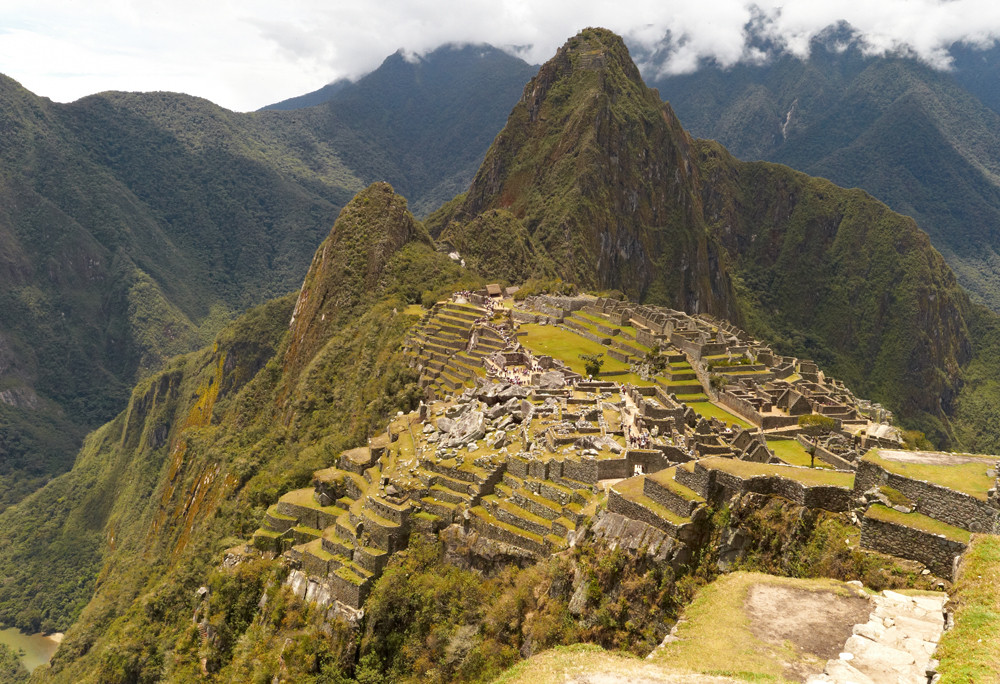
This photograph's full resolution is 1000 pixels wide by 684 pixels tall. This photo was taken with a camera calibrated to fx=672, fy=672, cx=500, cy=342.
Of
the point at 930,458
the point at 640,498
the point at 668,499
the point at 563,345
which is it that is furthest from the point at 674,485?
the point at 563,345

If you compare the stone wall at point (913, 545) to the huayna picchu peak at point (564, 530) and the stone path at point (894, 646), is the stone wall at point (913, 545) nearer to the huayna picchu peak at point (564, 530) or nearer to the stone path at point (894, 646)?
the huayna picchu peak at point (564, 530)

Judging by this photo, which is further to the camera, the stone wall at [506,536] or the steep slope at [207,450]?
the steep slope at [207,450]

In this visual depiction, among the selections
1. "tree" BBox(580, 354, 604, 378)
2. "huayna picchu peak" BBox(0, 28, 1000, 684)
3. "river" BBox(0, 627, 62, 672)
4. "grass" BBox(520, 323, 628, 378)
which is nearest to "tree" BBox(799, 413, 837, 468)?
"huayna picchu peak" BBox(0, 28, 1000, 684)

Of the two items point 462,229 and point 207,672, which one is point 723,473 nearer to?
point 207,672

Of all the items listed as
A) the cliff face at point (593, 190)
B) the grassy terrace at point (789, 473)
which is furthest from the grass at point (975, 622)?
the cliff face at point (593, 190)

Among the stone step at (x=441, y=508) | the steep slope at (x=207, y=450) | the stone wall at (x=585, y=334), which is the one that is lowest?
the steep slope at (x=207, y=450)
